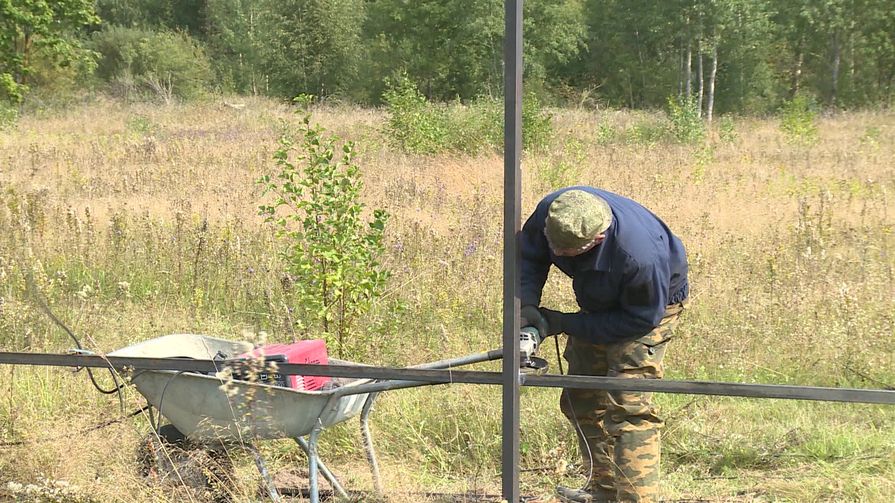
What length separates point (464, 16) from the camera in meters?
34.8

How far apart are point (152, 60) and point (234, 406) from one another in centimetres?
3829

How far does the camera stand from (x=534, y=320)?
3076mm

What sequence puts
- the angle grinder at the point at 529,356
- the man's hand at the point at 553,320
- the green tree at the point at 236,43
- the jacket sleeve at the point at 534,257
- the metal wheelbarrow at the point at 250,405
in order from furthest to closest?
the green tree at the point at 236,43 < the jacket sleeve at the point at 534,257 < the man's hand at the point at 553,320 < the metal wheelbarrow at the point at 250,405 < the angle grinder at the point at 529,356

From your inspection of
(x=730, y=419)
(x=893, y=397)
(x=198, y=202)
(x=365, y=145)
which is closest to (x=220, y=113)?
(x=365, y=145)

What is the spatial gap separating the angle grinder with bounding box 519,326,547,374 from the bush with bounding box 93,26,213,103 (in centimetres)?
3194

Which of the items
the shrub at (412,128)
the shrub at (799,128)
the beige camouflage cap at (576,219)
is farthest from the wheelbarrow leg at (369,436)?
the shrub at (799,128)

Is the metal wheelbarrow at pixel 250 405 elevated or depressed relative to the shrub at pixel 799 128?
depressed

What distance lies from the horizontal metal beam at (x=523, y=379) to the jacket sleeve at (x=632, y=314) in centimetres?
60

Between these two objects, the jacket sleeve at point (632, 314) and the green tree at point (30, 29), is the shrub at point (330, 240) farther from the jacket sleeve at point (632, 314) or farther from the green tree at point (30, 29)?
the green tree at point (30, 29)

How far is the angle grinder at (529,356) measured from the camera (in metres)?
2.69

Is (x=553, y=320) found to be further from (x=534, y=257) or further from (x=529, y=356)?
(x=529, y=356)

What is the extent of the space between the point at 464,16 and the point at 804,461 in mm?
33123

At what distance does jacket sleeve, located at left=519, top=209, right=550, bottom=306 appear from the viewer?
10.8 ft

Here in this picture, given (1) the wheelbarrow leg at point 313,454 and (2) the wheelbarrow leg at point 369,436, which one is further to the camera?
(2) the wheelbarrow leg at point 369,436
